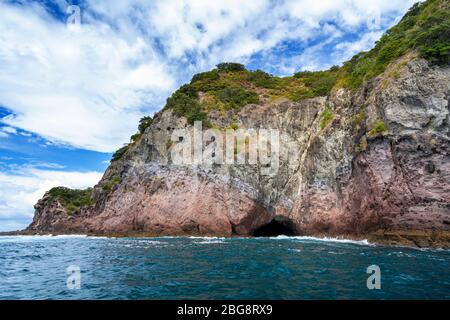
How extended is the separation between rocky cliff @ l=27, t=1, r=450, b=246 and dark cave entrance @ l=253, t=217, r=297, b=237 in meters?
0.20

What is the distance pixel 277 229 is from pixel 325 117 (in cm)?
1696

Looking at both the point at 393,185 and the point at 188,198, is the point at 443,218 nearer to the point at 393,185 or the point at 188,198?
the point at 393,185

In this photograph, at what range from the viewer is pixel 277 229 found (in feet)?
155

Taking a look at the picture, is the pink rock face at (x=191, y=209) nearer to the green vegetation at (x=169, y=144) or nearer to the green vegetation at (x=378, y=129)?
the green vegetation at (x=169, y=144)

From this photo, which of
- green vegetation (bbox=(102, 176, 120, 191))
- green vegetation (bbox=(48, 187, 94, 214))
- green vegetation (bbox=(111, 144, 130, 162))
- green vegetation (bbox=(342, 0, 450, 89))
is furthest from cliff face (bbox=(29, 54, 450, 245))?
green vegetation (bbox=(48, 187, 94, 214))

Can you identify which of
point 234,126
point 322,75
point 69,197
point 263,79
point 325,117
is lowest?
point 69,197

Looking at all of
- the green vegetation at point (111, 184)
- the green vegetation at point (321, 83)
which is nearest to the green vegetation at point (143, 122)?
the green vegetation at point (111, 184)

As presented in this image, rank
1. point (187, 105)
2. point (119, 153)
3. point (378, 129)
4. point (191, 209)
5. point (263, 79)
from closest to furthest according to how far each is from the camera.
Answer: point (378, 129) → point (191, 209) → point (187, 105) → point (263, 79) → point (119, 153)

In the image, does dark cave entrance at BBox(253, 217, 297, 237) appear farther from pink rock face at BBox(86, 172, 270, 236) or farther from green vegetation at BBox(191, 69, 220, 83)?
green vegetation at BBox(191, 69, 220, 83)

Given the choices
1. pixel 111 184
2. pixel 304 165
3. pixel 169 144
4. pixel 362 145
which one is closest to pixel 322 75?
pixel 304 165

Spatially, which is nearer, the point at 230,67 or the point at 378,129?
the point at 378,129

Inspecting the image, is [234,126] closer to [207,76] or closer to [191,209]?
[191,209]

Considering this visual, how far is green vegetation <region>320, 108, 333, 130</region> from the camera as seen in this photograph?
44159 mm
